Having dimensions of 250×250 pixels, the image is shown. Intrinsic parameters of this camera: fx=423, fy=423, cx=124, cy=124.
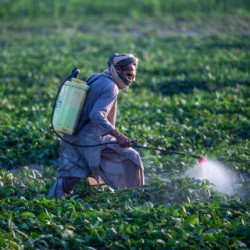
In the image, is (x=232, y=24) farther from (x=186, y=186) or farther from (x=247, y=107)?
(x=186, y=186)

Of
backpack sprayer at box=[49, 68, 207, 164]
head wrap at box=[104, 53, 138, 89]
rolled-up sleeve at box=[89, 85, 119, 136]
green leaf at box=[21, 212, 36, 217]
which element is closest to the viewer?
green leaf at box=[21, 212, 36, 217]

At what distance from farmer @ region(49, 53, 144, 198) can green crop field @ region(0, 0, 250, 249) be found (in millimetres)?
229

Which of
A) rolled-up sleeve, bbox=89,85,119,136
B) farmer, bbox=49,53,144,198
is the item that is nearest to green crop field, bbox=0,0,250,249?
farmer, bbox=49,53,144,198

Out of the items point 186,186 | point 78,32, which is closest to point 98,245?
point 186,186

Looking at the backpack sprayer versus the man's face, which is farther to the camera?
the man's face

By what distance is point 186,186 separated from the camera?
473 cm

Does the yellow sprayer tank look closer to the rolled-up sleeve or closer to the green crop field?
the rolled-up sleeve

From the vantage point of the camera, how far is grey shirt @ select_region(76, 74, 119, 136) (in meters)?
4.28

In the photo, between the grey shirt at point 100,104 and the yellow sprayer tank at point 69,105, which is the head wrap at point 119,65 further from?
the yellow sprayer tank at point 69,105

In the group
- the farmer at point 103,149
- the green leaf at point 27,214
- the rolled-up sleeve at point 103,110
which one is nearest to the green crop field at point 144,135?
the green leaf at point 27,214

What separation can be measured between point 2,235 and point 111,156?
146cm

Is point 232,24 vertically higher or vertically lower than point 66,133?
higher

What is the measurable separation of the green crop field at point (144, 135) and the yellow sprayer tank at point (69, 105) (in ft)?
2.50

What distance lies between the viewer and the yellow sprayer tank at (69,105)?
437cm
